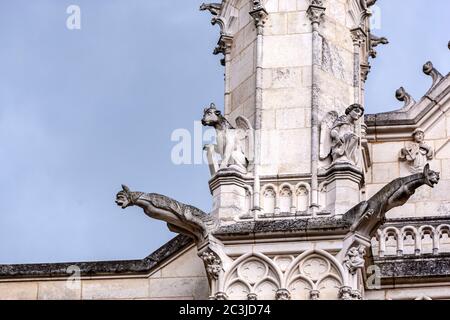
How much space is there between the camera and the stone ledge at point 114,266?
23453mm

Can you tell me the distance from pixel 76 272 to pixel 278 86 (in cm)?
299

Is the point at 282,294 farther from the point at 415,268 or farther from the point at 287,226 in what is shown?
the point at 415,268

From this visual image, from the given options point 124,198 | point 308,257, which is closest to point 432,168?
point 308,257

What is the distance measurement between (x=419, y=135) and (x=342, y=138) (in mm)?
2837

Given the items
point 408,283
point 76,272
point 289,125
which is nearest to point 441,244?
point 408,283

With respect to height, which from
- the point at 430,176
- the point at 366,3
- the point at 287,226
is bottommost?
the point at 287,226

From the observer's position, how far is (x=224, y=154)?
22859mm

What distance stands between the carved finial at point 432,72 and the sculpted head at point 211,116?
3.72m

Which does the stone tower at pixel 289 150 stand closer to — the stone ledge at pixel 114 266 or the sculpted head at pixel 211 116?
the sculpted head at pixel 211 116

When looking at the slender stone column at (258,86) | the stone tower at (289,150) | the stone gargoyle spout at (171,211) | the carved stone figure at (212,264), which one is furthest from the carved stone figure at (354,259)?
the stone gargoyle spout at (171,211)

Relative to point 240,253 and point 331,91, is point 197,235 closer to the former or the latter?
point 240,253

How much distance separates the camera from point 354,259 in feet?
71.9

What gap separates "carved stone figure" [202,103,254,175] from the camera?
2281 centimetres
